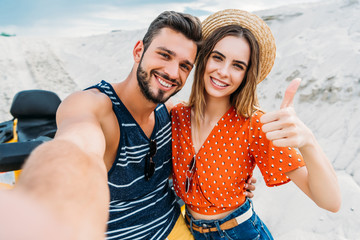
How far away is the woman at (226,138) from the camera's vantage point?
1.51 m

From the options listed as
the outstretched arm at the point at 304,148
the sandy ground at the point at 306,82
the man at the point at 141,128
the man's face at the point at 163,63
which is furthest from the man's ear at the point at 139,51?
the sandy ground at the point at 306,82

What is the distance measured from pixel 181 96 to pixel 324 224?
5113mm

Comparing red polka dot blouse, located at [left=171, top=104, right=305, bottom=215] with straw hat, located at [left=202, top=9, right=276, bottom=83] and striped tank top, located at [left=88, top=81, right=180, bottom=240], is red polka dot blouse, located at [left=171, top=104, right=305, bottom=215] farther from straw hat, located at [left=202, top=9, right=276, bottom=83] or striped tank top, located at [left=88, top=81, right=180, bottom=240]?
straw hat, located at [left=202, top=9, right=276, bottom=83]

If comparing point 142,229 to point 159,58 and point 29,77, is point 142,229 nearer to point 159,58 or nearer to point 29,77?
point 159,58

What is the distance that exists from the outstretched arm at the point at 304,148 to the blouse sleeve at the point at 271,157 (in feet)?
0.16

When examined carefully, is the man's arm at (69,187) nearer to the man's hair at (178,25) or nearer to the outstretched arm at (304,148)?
the outstretched arm at (304,148)

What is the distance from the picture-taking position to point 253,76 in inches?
64.7

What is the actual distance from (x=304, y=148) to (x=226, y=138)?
543 mm

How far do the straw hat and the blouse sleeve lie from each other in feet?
1.69

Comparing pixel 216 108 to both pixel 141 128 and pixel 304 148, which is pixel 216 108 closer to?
pixel 141 128

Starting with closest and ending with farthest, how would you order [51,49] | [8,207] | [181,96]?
[8,207] → [181,96] → [51,49]

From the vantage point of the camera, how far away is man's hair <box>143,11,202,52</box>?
1640mm

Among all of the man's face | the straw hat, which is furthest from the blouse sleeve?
the man's face

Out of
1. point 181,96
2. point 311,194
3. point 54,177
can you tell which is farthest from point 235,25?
point 181,96
